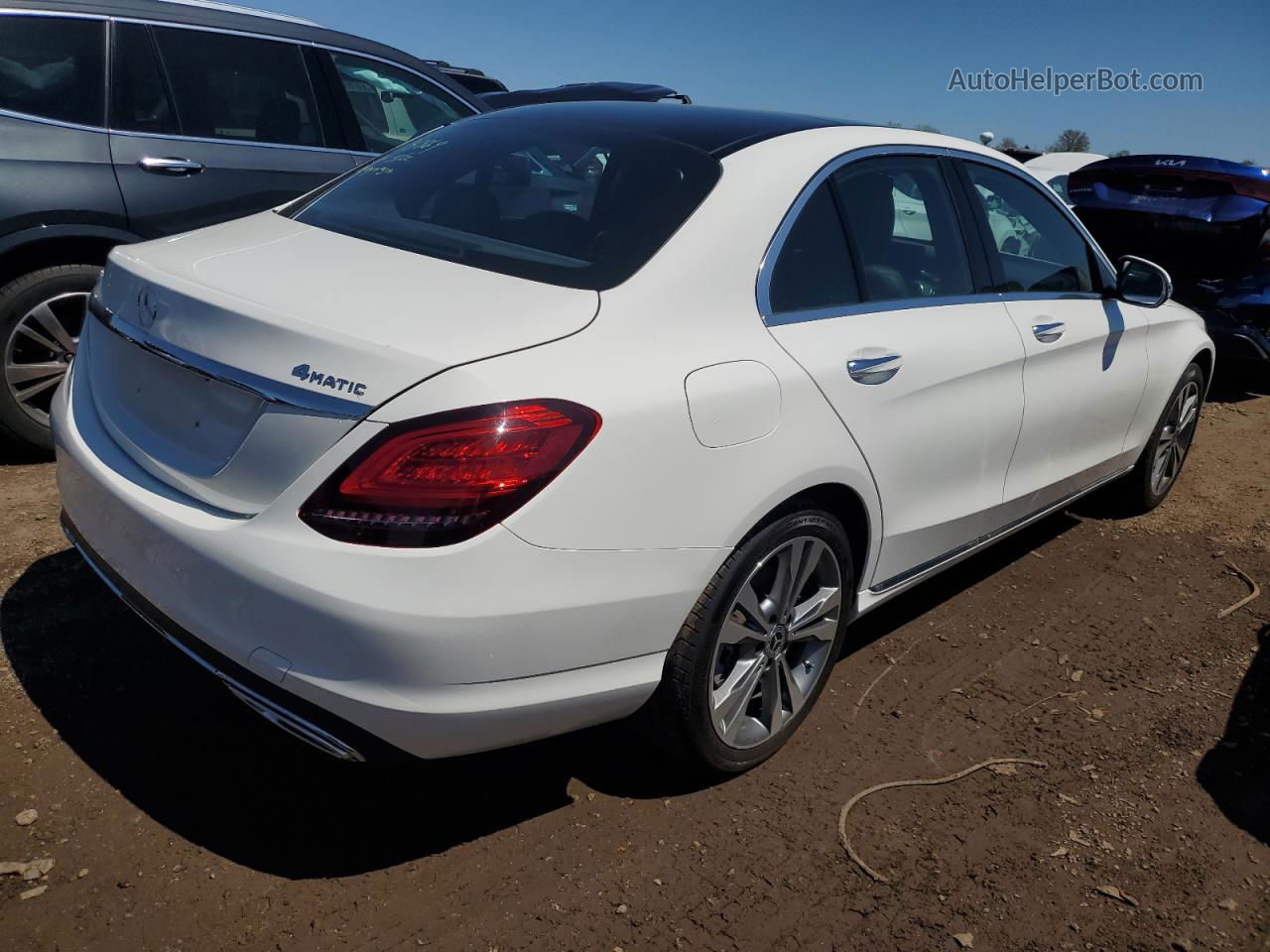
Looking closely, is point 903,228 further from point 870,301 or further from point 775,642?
point 775,642

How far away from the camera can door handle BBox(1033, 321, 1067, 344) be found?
356 cm

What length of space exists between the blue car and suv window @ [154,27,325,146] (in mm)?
4970

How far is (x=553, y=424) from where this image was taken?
2.07 meters

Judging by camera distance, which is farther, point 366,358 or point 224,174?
point 224,174

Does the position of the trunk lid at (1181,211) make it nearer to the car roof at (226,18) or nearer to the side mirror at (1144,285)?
the side mirror at (1144,285)

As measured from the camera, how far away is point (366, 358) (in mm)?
2027

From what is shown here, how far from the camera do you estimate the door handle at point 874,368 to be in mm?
2738

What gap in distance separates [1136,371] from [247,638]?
362 cm

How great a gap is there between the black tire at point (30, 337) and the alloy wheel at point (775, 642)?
311cm

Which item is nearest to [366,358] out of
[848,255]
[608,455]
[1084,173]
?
[608,455]

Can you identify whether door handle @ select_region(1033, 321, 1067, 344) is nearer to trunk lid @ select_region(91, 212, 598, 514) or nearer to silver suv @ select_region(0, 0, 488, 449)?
trunk lid @ select_region(91, 212, 598, 514)

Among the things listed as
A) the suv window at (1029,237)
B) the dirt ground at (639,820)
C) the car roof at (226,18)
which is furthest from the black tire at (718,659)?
the car roof at (226,18)

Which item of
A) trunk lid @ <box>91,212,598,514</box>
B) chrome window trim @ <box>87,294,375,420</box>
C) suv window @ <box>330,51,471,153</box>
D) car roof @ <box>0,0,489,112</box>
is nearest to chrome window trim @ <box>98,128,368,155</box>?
suv window @ <box>330,51,471,153</box>

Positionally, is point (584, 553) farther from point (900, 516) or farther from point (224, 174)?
point (224, 174)
